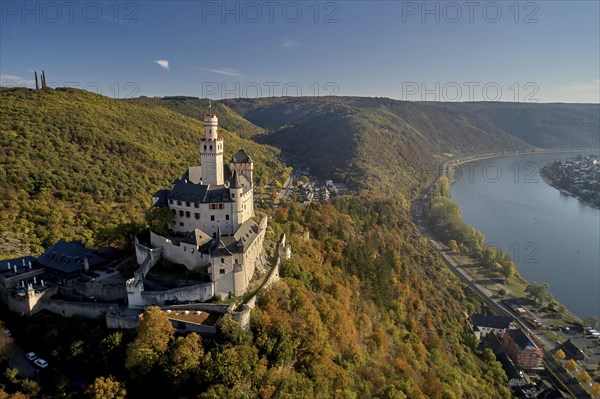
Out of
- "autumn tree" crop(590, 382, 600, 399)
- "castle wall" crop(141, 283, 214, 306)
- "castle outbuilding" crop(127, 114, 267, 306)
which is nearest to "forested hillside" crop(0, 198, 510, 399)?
"castle wall" crop(141, 283, 214, 306)

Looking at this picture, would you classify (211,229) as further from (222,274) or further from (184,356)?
(184,356)

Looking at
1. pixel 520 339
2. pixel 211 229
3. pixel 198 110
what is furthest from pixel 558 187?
pixel 211 229

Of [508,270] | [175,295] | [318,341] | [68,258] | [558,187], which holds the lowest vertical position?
[508,270]

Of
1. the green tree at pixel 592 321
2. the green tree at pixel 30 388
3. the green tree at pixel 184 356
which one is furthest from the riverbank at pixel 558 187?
the green tree at pixel 30 388

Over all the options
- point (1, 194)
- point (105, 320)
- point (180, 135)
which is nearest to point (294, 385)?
point (105, 320)

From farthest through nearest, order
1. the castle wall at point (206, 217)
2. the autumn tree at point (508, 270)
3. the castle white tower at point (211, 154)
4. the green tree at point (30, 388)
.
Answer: the autumn tree at point (508, 270) → the castle white tower at point (211, 154) → the castle wall at point (206, 217) → the green tree at point (30, 388)

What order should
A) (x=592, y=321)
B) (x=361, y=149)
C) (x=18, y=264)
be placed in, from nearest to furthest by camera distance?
(x=18, y=264)
(x=592, y=321)
(x=361, y=149)

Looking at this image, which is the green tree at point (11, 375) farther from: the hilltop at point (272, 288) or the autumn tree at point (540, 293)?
the autumn tree at point (540, 293)
